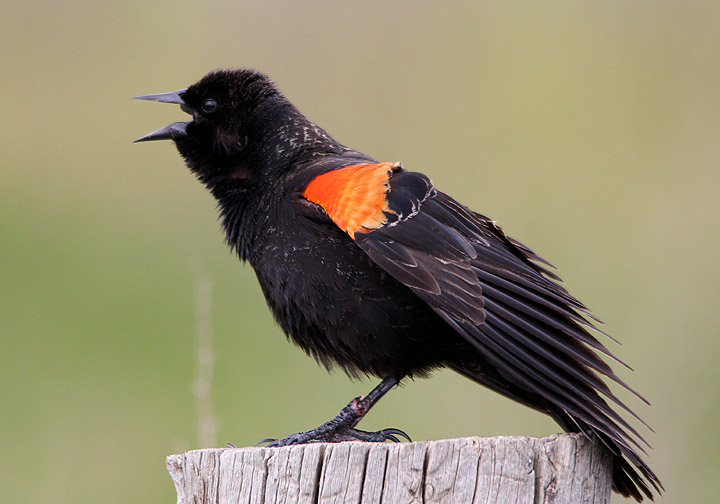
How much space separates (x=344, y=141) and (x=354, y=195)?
3.08 meters

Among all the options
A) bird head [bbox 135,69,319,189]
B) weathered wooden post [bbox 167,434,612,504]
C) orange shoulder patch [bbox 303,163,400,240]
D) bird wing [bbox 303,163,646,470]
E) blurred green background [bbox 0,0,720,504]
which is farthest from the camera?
blurred green background [bbox 0,0,720,504]

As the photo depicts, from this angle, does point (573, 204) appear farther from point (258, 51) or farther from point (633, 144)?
point (258, 51)

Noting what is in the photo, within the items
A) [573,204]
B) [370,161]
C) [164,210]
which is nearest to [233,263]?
[164,210]

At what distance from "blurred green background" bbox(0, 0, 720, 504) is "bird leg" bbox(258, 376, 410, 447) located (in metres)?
1.63

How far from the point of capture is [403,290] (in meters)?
3.27

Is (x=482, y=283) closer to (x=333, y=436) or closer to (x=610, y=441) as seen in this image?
(x=610, y=441)

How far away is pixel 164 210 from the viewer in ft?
22.1

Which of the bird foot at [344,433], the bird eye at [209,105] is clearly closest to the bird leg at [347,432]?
the bird foot at [344,433]

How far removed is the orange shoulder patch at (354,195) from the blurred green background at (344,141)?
6.41ft

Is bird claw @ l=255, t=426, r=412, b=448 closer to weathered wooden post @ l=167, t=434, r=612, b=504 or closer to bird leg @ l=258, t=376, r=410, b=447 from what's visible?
bird leg @ l=258, t=376, r=410, b=447

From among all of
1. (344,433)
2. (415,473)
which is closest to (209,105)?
(344,433)

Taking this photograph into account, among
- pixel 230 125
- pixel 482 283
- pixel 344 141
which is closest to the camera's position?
pixel 482 283

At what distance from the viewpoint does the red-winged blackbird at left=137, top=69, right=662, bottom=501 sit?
114 inches

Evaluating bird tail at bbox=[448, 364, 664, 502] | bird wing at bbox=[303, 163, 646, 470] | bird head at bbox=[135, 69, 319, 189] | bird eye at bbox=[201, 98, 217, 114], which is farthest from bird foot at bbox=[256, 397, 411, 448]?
bird eye at bbox=[201, 98, 217, 114]
